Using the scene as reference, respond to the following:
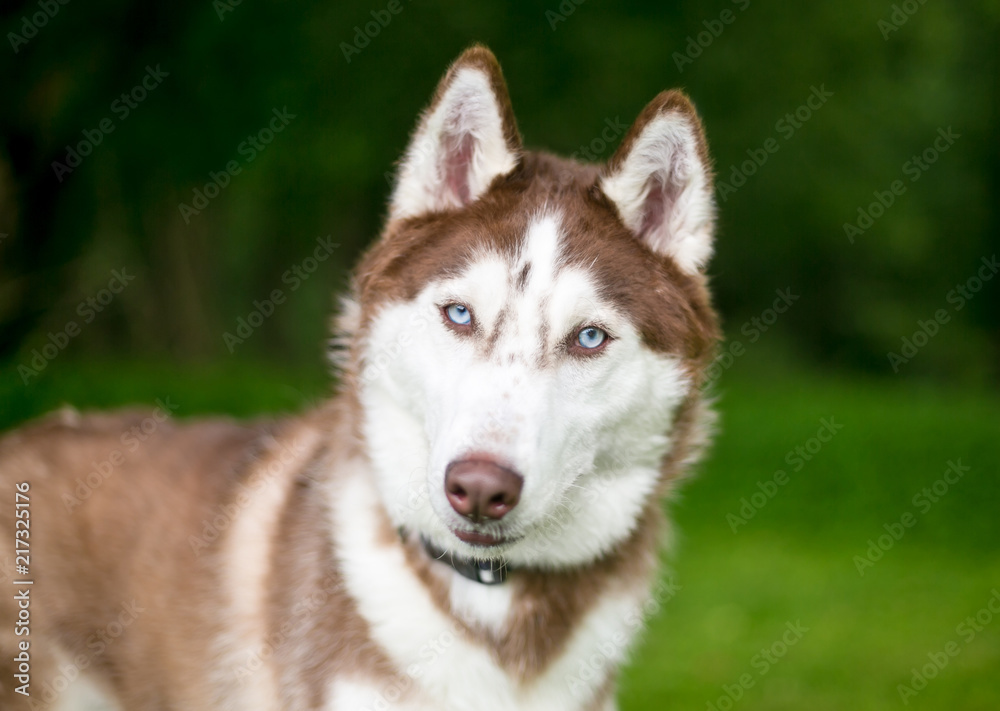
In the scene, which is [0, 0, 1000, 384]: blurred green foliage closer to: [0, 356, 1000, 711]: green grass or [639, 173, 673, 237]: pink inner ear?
[0, 356, 1000, 711]: green grass

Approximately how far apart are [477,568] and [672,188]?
1.39 metres

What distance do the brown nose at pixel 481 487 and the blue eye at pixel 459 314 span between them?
0.56m

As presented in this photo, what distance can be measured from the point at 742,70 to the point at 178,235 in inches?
340

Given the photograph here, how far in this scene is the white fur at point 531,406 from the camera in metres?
2.54

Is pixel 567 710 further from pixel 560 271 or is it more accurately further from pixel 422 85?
pixel 422 85

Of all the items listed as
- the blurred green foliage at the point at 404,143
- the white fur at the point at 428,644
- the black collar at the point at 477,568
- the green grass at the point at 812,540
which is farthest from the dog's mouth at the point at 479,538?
the blurred green foliage at the point at 404,143

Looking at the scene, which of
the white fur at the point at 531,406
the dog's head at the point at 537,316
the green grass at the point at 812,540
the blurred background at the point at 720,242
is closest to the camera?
the white fur at the point at 531,406

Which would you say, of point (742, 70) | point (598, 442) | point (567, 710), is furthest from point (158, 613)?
point (742, 70)

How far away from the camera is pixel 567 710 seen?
2889mm

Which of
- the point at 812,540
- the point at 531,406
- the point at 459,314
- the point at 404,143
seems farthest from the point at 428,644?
the point at 404,143

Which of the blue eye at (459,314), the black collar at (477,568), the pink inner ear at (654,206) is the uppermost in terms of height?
the pink inner ear at (654,206)

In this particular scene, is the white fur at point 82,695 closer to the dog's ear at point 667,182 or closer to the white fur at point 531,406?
the white fur at point 531,406

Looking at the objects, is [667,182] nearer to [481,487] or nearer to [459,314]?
[459,314]

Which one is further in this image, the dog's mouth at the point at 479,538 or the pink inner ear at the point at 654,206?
the pink inner ear at the point at 654,206
